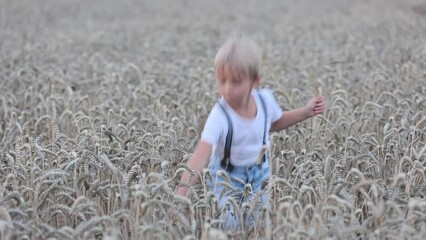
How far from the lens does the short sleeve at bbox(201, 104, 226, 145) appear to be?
136 inches

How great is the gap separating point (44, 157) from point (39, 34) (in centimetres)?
833

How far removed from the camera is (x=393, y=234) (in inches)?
116

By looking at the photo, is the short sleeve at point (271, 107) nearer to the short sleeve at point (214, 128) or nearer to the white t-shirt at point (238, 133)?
the white t-shirt at point (238, 133)

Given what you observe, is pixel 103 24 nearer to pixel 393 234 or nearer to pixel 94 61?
pixel 94 61

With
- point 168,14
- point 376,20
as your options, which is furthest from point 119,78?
point 168,14

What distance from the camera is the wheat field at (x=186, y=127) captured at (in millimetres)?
3137

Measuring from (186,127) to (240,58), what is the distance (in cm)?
201

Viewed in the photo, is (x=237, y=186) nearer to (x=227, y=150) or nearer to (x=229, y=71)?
(x=227, y=150)

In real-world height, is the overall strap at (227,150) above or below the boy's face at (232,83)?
below

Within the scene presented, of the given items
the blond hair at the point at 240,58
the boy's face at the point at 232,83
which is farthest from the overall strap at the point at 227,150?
the blond hair at the point at 240,58

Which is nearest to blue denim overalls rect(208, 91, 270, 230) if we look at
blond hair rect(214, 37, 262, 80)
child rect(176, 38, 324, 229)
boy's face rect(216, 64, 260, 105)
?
child rect(176, 38, 324, 229)

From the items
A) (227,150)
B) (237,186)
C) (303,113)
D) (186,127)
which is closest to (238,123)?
(227,150)

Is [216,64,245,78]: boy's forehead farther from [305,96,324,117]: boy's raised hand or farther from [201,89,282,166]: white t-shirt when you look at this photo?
[305,96,324,117]: boy's raised hand

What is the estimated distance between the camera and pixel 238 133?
3578 mm
